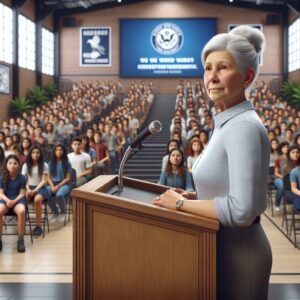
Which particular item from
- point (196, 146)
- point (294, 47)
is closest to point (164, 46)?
point (294, 47)

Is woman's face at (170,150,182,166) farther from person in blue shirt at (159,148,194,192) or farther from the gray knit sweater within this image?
the gray knit sweater

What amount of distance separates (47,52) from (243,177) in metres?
23.1

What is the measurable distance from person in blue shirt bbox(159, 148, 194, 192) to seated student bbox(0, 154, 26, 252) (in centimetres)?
172

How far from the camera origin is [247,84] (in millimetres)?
1402

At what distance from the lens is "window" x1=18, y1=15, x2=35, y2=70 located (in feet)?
65.1

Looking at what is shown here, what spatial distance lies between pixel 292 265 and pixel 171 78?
64.1 feet

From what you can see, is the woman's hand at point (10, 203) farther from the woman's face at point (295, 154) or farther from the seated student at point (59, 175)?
the woman's face at point (295, 154)

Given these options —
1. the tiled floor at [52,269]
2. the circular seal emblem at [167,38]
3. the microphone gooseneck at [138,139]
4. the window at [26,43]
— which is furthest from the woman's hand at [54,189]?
the circular seal emblem at [167,38]

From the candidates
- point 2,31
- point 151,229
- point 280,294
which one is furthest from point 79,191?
point 2,31

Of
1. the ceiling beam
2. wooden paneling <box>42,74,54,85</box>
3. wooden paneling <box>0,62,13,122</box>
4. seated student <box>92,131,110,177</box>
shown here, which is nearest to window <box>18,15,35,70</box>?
wooden paneling <box>42,74,54,85</box>

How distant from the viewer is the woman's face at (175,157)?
20.2ft

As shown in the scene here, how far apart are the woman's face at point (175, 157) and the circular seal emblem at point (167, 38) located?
17968mm

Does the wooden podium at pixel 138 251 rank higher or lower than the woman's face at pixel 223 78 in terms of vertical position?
lower

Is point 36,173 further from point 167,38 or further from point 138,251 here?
point 167,38
